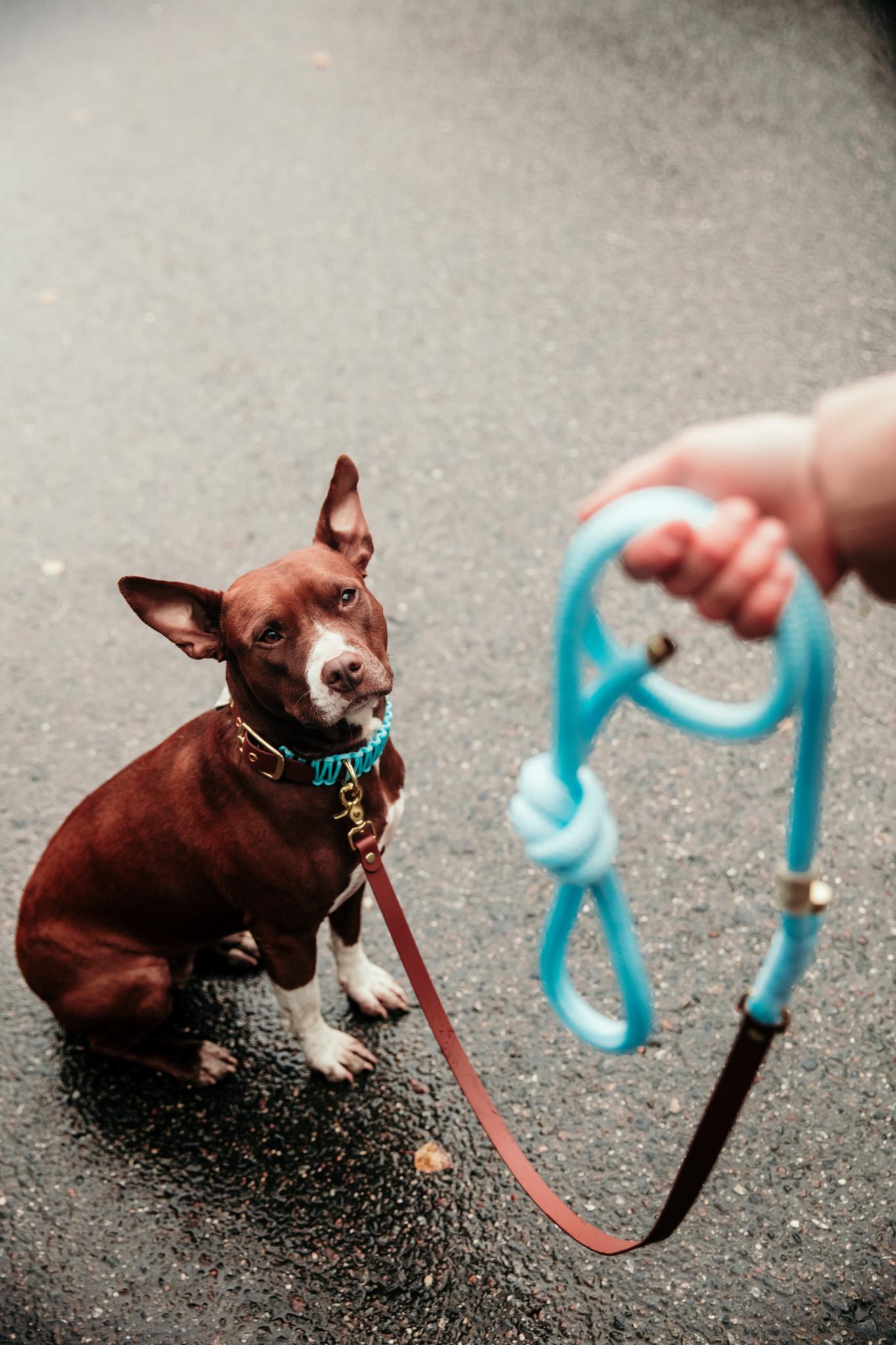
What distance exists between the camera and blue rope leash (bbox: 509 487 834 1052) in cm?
119

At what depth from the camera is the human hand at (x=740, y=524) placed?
3.85ft

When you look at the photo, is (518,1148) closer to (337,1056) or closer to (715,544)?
(337,1056)

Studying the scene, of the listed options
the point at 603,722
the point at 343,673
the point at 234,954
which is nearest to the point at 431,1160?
the point at 234,954

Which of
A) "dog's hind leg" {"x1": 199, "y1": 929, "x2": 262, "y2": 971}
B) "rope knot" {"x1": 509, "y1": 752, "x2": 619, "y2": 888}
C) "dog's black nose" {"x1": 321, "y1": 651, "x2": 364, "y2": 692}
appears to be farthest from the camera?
"dog's hind leg" {"x1": 199, "y1": 929, "x2": 262, "y2": 971}

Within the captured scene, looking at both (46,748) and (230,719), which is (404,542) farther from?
(230,719)

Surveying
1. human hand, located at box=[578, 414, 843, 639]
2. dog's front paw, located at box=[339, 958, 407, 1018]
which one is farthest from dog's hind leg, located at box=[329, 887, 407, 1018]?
human hand, located at box=[578, 414, 843, 639]

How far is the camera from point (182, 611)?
94.7 inches

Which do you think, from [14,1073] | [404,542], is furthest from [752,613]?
[404,542]

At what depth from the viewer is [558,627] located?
128 centimetres

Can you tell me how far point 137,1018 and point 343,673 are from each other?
1204 millimetres

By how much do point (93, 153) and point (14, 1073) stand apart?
533 centimetres

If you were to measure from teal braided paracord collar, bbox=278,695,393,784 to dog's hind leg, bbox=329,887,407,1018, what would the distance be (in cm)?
57

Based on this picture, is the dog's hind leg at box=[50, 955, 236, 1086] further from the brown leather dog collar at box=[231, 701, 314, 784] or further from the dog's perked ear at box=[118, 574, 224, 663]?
the dog's perked ear at box=[118, 574, 224, 663]

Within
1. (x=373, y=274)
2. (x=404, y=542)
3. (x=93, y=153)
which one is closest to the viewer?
(x=404, y=542)
